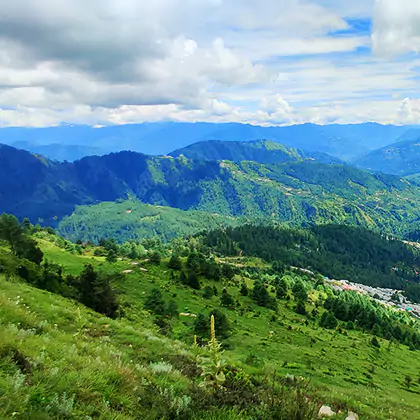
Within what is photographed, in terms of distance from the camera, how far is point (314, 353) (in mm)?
41875

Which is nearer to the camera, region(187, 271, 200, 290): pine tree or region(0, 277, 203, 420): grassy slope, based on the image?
region(0, 277, 203, 420): grassy slope

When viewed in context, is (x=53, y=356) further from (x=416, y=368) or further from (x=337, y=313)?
(x=337, y=313)

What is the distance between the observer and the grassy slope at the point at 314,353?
776 inches

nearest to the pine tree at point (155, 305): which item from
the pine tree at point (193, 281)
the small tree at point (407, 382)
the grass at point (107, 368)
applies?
the grass at point (107, 368)

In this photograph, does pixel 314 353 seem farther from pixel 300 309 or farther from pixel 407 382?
Result: pixel 300 309

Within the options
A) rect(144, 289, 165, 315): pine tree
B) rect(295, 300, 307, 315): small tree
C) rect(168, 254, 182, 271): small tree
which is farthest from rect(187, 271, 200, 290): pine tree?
rect(144, 289, 165, 315): pine tree

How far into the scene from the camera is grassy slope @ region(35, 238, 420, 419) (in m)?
19.7

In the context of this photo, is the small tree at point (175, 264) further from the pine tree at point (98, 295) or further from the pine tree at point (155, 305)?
the pine tree at point (98, 295)

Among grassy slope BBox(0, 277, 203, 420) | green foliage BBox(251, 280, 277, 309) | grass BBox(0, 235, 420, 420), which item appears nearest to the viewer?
grassy slope BBox(0, 277, 203, 420)

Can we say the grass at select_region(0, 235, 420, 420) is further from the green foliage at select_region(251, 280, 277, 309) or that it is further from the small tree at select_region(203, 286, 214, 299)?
the green foliage at select_region(251, 280, 277, 309)

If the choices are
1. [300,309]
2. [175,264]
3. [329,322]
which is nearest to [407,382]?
[329,322]

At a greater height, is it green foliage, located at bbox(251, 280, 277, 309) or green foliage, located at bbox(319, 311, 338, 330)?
green foliage, located at bbox(251, 280, 277, 309)

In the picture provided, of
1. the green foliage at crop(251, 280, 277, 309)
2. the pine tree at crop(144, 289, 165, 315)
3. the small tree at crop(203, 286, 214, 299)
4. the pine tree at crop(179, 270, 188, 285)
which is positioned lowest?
the green foliage at crop(251, 280, 277, 309)

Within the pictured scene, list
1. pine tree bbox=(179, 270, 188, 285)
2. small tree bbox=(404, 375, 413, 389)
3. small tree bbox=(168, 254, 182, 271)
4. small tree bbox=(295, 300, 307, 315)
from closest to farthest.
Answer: small tree bbox=(404, 375, 413, 389), pine tree bbox=(179, 270, 188, 285), small tree bbox=(295, 300, 307, 315), small tree bbox=(168, 254, 182, 271)
